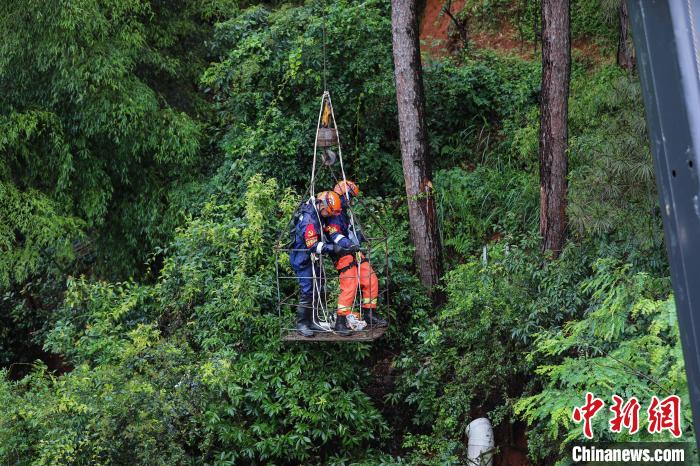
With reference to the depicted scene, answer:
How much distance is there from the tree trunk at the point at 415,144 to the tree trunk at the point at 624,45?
8.94ft

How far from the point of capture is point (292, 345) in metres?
8.99

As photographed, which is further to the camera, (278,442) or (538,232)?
(538,232)

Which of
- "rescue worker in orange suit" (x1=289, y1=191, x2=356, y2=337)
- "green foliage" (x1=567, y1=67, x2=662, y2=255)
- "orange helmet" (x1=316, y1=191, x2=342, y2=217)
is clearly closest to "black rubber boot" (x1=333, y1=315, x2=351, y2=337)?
"rescue worker in orange suit" (x1=289, y1=191, x2=356, y2=337)

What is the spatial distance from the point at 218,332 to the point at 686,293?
27.0 ft

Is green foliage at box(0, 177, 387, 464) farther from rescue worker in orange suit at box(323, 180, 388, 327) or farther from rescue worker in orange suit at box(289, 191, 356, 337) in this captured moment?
rescue worker in orange suit at box(323, 180, 388, 327)

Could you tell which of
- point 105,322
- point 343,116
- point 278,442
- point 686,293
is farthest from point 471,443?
point 686,293

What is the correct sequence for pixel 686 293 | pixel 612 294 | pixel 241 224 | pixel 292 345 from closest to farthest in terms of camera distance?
pixel 686 293 < pixel 612 294 < pixel 292 345 < pixel 241 224

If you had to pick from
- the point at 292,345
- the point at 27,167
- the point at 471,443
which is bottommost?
the point at 471,443

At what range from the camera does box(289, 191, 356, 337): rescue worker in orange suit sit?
25.8 ft

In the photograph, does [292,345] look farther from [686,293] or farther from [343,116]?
[686,293]

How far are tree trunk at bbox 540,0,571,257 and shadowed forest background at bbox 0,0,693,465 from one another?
203 millimetres

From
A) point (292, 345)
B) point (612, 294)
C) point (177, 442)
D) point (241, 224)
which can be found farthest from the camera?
point (241, 224)

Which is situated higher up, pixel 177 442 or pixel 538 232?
A: pixel 538 232

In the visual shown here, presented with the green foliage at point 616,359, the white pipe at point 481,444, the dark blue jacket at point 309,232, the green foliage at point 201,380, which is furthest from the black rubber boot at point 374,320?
the green foliage at point 616,359
